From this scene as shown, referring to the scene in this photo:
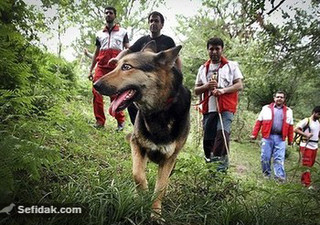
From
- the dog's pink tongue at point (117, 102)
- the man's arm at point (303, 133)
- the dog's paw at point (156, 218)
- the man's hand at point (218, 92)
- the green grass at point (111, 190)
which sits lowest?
the dog's paw at point (156, 218)

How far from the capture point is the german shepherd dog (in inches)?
116

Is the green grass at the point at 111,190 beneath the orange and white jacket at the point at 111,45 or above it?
beneath

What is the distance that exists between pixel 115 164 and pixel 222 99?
2078 mm

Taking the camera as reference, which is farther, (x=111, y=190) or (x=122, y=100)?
(x=122, y=100)

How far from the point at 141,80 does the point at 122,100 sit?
1.00ft

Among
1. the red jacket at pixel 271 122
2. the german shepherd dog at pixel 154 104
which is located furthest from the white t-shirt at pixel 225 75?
the red jacket at pixel 271 122

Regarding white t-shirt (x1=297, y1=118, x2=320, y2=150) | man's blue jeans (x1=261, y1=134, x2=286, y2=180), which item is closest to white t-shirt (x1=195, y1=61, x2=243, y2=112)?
man's blue jeans (x1=261, y1=134, x2=286, y2=180)

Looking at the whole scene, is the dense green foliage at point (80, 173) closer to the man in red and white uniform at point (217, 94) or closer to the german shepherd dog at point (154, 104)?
the german shepherd dog at point (154, 104)

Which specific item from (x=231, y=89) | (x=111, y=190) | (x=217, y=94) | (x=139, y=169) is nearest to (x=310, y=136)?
(x=231, y=89)

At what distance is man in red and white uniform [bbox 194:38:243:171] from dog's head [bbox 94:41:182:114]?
158 centimetres

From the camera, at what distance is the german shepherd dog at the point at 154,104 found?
9.71 ft

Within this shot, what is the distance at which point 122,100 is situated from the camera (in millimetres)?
2916

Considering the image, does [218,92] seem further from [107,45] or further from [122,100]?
[107,45]

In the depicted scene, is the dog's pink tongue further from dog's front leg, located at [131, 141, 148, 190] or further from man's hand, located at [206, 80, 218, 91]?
man's hand, located at [206, 80, 218, 91]
